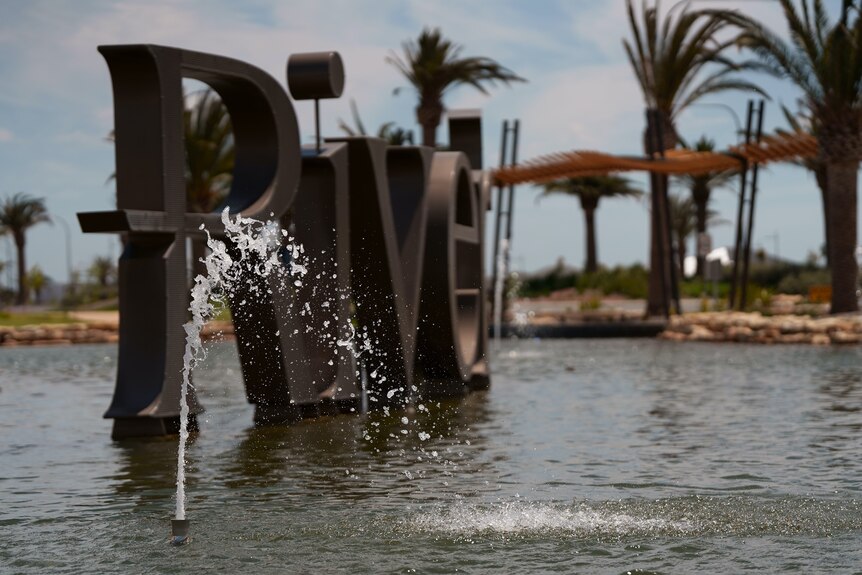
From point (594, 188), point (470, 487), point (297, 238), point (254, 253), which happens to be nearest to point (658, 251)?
Result: point (594, 188)

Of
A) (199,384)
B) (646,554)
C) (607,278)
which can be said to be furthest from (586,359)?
(607,278)

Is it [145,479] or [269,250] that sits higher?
[269,250]

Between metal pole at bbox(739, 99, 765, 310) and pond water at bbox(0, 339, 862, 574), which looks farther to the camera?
metal pole at bbox(739, 99, 765, 310)

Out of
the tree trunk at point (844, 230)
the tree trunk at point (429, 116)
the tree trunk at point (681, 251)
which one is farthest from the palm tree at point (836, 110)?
the tree trunk at point (681, 251)

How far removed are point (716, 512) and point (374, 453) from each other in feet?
13.1

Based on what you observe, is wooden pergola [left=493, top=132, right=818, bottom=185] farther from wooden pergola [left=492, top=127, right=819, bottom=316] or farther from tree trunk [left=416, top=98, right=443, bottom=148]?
tree trunk [left=416, top=98, right=443, bottom=148]

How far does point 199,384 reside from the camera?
67.6 ft

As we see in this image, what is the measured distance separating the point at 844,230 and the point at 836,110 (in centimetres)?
286

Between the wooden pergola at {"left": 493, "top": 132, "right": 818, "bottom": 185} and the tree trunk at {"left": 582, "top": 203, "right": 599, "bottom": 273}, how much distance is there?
24992 millimetres

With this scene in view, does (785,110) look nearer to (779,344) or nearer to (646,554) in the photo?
Answer: (779,344)

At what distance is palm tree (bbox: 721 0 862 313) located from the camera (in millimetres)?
30828

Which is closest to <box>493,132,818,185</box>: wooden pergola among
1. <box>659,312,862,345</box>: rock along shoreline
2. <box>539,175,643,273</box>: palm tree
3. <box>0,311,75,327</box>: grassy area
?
<box>659,312,862,345</box>: rock along shoreline

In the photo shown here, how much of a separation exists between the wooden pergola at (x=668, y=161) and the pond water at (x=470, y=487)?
47.6ft

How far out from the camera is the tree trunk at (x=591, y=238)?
5881 cm
